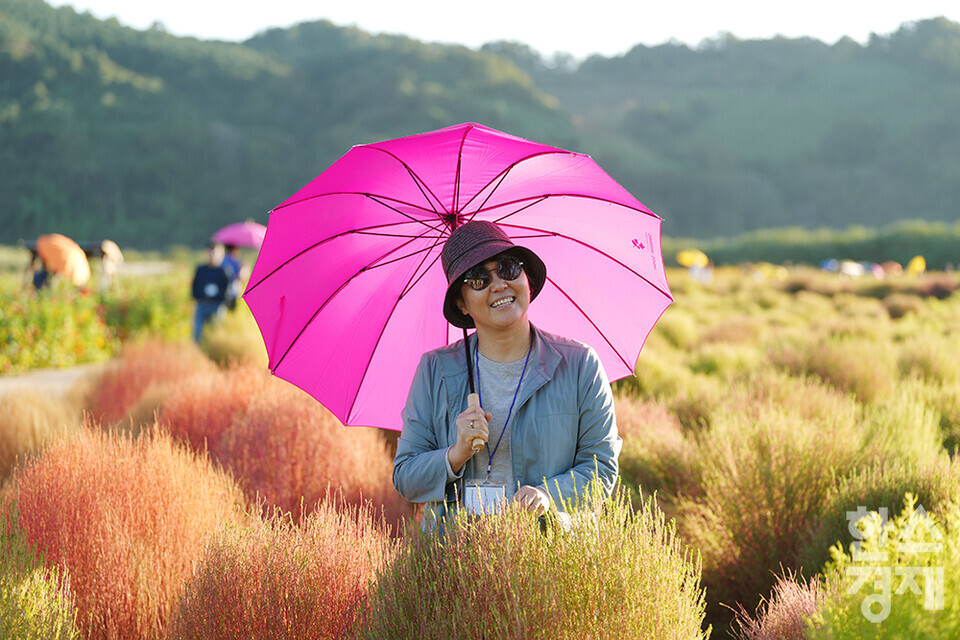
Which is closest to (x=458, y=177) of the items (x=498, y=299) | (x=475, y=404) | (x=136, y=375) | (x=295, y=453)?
(x=498, y=299)

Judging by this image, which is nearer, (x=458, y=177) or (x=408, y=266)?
(x=458, y=177)

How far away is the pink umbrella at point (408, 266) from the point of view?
3002 mm

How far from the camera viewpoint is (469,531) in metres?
2.24

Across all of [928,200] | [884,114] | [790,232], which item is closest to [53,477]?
[790,232]

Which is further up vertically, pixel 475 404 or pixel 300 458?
pixel 475 404

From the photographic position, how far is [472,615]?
2.08 meters

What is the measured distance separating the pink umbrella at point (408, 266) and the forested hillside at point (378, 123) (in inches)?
3654

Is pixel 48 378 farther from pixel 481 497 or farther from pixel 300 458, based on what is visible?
pixel 481 497

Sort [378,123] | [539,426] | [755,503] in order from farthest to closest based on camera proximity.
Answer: [378,123]
[755,503]
[539,426]

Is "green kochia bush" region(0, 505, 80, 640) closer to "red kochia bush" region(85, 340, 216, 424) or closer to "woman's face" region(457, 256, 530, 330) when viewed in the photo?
"woman's face" region(457, 256, 530, 330)

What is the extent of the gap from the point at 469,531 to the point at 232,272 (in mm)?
9355

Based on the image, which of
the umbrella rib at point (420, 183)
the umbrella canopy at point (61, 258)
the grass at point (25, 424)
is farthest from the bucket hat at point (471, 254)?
the umbrella canopy at point (61, 258)

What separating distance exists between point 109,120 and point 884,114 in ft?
383

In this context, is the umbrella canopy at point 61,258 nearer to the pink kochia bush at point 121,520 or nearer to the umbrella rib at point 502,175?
the pink kochia bush at point 121,520
